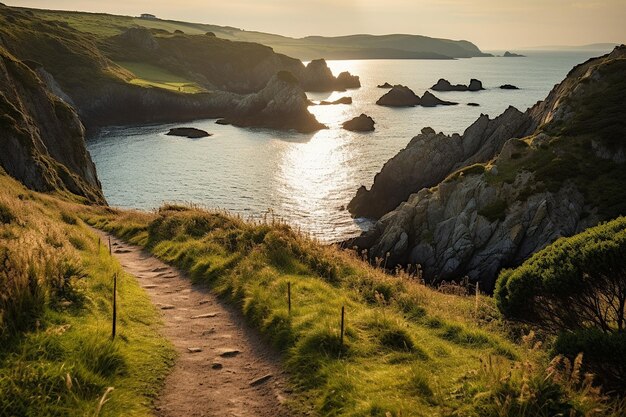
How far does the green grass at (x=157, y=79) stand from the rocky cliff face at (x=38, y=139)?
9506cm

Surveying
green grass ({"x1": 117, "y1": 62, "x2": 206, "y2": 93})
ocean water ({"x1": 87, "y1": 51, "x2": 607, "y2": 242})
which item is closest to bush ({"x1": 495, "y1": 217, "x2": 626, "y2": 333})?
ocean water ({"x1": 87, "y1": 51, "x2": 607, "y2": 242})

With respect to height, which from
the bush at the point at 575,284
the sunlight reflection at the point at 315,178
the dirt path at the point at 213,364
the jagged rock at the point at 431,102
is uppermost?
the jagged rock at the point at 431,102

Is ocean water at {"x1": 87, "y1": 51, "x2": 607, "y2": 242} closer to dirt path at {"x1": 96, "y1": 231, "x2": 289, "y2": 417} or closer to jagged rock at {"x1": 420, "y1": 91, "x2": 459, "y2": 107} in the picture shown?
jagged rock at {"x1": 420, "y1": 91, "x2": 459, "y2": 107}

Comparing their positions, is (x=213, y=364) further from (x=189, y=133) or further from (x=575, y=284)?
(x=189, y=133)

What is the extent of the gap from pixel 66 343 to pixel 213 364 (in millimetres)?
3003

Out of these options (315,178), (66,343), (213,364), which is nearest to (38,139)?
(213,364)

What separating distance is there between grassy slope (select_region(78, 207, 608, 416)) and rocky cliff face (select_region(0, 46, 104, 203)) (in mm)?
24059

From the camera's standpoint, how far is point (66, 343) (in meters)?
8.14

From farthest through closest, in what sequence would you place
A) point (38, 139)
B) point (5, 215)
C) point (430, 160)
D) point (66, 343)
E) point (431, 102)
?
point (431, 102), point (430, 160), point (38, 139), point (5, 215), point (66, 343)

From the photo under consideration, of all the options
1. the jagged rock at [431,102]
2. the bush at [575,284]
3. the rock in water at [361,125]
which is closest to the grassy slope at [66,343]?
the bush at [575,284]

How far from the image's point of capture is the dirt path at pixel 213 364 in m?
8.30

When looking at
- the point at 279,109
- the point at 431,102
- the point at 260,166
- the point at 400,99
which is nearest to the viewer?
the point at 260,166

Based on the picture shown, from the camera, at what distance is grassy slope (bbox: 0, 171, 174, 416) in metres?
6.87

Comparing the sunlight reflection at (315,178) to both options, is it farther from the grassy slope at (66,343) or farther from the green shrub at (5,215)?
the grassy slope at (66,343)
